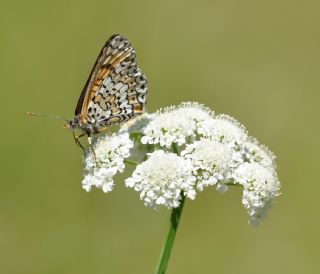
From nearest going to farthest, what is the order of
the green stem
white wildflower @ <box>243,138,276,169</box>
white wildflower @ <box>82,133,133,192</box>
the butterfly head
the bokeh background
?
the green stem, white wildflower @ <box>82,133,133,192</box>, white wildflower @ <box>243,138,276,169</box>, the butterfly head, the bokeh background

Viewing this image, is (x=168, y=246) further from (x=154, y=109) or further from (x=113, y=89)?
A: (x=154, y=109)

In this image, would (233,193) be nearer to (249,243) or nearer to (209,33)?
(249,243)

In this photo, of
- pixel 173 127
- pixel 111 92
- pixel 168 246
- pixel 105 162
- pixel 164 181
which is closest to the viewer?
pixel 168 246

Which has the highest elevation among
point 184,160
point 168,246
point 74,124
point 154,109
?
point 154,109

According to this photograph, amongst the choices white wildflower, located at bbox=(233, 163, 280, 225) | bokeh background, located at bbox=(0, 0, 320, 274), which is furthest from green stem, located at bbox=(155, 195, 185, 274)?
bokeh background, located at bbox=(0, 0, 320, 274)

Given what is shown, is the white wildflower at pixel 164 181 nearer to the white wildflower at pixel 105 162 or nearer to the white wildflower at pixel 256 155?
the white wildflower at pixel 105 162

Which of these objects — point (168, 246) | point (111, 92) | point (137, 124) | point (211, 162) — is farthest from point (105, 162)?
point (168, 246)

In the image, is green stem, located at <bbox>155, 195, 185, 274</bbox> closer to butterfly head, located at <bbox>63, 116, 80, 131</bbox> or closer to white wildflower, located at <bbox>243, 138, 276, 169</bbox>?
white wildflower, located at <bbox>243, 138, 276, 169</bbox>
